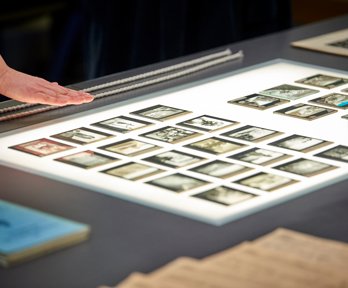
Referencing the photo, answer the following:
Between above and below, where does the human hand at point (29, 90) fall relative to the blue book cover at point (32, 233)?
above

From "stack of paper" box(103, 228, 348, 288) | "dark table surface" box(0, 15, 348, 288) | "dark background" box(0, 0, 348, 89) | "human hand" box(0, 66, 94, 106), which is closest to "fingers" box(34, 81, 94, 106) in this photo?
"human hand" box(0, 66, 94, 106)

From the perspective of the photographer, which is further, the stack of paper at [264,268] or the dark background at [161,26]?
the dark background at [161,26]

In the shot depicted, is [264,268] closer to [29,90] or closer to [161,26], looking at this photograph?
[29,90]

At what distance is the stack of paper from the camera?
1675 mm

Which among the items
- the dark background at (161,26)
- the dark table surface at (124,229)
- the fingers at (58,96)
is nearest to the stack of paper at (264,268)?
the dark table surface at (124,229)

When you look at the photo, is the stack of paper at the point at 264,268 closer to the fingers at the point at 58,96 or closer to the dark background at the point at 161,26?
the fingers at the point at 58,96

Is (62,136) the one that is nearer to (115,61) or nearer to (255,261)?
(255,261)

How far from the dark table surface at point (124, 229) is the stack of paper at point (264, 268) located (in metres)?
0.05

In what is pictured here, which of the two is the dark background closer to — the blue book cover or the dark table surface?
the dark table surface

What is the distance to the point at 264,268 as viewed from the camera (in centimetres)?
173

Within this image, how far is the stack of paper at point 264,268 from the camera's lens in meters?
1.67

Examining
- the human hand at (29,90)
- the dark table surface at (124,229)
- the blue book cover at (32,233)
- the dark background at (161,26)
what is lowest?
the dark background at (161,26)

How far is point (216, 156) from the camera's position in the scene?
2.24 meters

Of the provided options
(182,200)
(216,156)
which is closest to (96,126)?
(216,156)
